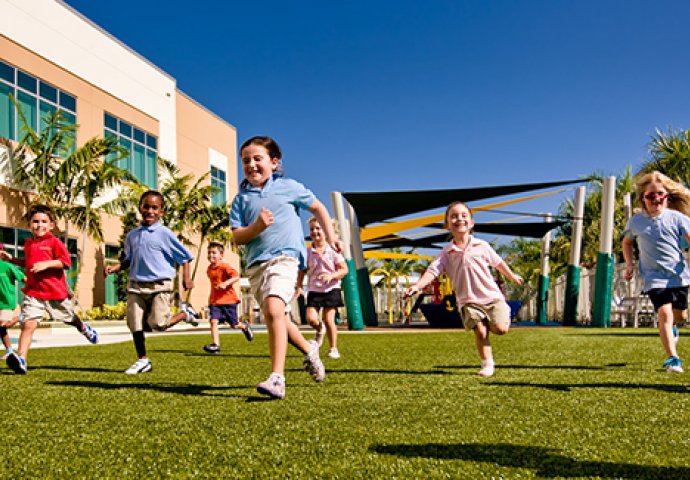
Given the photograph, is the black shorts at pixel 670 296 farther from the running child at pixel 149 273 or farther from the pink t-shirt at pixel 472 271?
the running child at pixel 149 273

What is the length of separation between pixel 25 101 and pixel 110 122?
4.51 metres

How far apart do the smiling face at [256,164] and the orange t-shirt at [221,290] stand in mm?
4798

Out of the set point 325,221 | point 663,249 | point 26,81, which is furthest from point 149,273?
point 26,81

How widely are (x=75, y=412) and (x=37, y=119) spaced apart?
1927 centimetres

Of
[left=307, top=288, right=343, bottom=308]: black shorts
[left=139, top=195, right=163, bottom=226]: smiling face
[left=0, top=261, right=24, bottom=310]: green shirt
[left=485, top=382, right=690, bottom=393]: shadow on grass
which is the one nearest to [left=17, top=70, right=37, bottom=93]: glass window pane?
[left=0, top=261, right=24, bottom=310]: green shirt

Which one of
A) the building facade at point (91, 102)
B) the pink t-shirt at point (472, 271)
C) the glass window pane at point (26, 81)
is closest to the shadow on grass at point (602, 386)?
the pink t-shirt at point (472, 271)

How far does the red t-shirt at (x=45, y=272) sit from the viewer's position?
6027 mm

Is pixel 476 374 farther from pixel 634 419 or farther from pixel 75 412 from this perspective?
pixel 75 412

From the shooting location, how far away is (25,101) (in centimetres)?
A: 1981

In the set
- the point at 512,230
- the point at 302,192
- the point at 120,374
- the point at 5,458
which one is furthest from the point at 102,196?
Answer: the point at 5,458

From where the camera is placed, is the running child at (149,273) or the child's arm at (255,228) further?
the running child at (149,273)

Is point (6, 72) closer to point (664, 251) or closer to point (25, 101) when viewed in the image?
Answer: point (25, 101)

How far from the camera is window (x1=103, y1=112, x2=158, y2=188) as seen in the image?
24328mm

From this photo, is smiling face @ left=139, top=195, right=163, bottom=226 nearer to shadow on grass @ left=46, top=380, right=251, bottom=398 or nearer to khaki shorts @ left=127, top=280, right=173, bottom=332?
khaki shorts @ left=127, top=280, right=173, bottom=332
